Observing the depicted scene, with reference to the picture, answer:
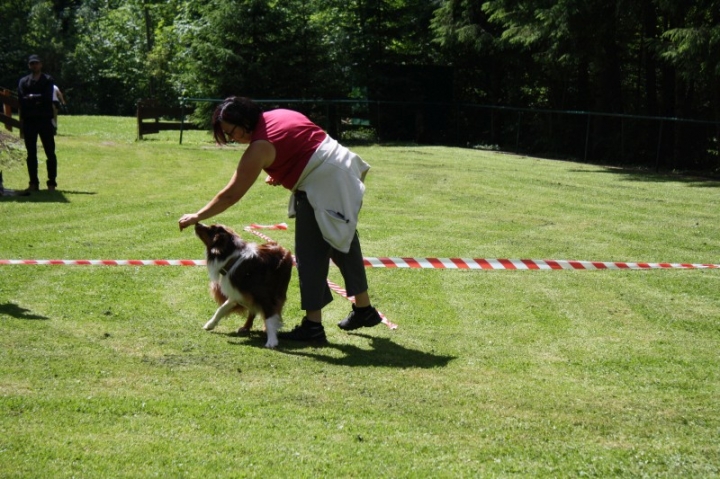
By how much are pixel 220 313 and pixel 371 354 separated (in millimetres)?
1238

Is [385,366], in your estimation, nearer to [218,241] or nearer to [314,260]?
[314,260]

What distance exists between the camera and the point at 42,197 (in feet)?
52.3

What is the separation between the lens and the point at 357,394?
5.89 m

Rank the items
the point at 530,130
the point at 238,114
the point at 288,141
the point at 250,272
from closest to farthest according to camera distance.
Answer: the point at 238,114 → the point at 288,141 → the point at 250,272 → the point at 530,130

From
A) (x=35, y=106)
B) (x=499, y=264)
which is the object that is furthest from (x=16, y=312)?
(x=35, y=106)

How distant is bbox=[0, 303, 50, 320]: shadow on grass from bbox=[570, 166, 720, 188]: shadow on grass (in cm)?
1696

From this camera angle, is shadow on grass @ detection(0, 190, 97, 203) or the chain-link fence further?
the chain-link fence

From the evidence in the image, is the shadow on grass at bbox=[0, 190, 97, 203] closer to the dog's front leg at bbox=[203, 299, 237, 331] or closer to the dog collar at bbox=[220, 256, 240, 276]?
the dog's front leg at bbox=[203, 299, 237, 331]

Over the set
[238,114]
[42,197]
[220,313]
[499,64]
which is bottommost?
[42,197]

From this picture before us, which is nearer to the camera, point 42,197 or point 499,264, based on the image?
point 499,264

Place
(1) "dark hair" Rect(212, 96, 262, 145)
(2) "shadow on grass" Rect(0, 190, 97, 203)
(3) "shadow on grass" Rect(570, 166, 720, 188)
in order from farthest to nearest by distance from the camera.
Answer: (3) "shadow on grass" Rect(570, 166, 720, 188) < (2) "shadow on grass" Rect(0, 190, 97, 203) < (1) "dark hair" Rect(212, 96, 262, 145)

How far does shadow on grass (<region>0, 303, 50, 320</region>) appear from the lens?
7.64m

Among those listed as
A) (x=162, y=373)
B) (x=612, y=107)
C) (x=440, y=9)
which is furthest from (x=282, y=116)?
(x=440, y=9)

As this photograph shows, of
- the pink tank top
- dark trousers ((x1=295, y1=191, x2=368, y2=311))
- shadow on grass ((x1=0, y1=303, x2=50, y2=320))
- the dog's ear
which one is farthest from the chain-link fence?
shadow on grass ((x1=0, y1=303, x2=50, y2=320))
